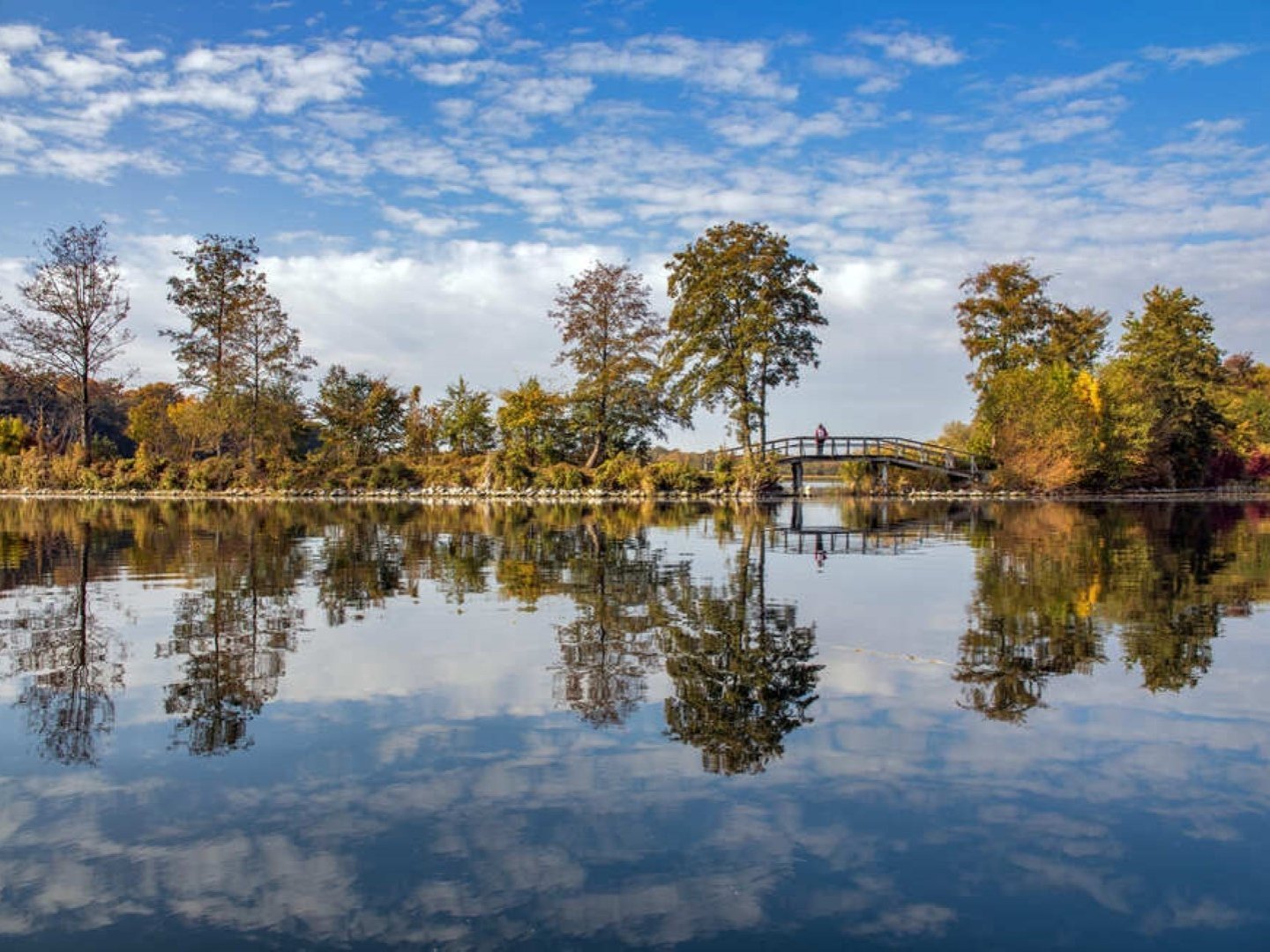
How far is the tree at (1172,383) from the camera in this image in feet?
172

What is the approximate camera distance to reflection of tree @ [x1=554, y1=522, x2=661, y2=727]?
7371 mm

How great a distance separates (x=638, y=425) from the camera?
53.9 m

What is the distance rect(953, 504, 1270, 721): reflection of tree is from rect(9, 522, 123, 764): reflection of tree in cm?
655

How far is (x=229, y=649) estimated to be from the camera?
30.1 feet

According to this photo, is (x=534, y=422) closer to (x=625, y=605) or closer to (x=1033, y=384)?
(x=1033, y=384)

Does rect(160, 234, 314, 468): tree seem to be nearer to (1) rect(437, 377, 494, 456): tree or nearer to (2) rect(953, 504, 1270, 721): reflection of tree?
(1) rect(437, 377, 494, 456): tree

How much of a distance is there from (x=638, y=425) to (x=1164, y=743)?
47.9 m

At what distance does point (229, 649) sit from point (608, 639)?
12.4ft

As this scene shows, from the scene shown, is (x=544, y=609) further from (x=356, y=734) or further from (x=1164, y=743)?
(x=1164, y=743)

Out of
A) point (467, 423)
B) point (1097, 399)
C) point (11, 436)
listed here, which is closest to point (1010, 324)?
point (1097, 399)

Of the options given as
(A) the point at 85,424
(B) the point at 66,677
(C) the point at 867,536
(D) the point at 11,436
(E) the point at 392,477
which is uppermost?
(A) the point at 85,424

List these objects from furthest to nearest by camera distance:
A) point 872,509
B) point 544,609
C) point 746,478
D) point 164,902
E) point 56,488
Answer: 1. point 56,488
2. point 746,478
3. point 872,509
4. point 544,609
5. point 164,902

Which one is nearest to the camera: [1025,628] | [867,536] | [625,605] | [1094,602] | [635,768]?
[635,768]

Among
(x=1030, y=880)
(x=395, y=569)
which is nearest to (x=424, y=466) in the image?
(x=395, y=569)
